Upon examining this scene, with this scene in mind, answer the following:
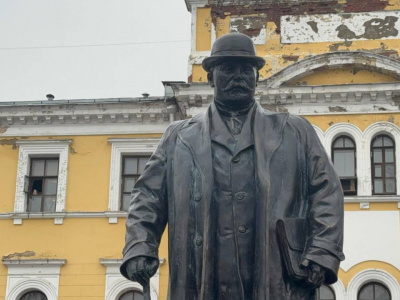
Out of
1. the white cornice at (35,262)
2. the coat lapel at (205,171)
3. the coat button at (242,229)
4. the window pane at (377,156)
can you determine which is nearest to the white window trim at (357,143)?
the window pane at (377,156)

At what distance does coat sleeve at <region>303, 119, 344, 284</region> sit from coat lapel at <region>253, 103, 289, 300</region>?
174 mm

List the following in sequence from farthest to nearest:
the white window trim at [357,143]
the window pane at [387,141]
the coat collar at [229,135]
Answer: the window pane at [387,141] → the white window trim at [357,143] → the coat collar at [229,135]

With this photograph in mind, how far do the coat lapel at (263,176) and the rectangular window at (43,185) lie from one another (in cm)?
1994

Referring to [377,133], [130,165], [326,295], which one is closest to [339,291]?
[326,295]

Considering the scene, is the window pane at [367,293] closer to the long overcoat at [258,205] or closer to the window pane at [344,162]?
the window pane at [344,162]

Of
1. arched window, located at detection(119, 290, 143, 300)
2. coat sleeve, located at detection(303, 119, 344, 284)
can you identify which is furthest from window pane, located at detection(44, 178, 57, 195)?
coat sleeve, located at detection(303, 119, 344, 284)

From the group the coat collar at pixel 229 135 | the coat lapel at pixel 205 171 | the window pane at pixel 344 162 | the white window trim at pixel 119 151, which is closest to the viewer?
the coat lapel at pixel 205 171

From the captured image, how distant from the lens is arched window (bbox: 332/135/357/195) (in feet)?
75.6

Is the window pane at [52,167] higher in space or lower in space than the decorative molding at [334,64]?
lower

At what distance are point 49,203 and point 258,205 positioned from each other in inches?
799

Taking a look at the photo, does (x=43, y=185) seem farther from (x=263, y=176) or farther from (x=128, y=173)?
(x=263, y=176)

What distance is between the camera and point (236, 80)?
518cm

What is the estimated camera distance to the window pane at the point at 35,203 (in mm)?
24859

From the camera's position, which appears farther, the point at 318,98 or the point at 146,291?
the point at 318,98
